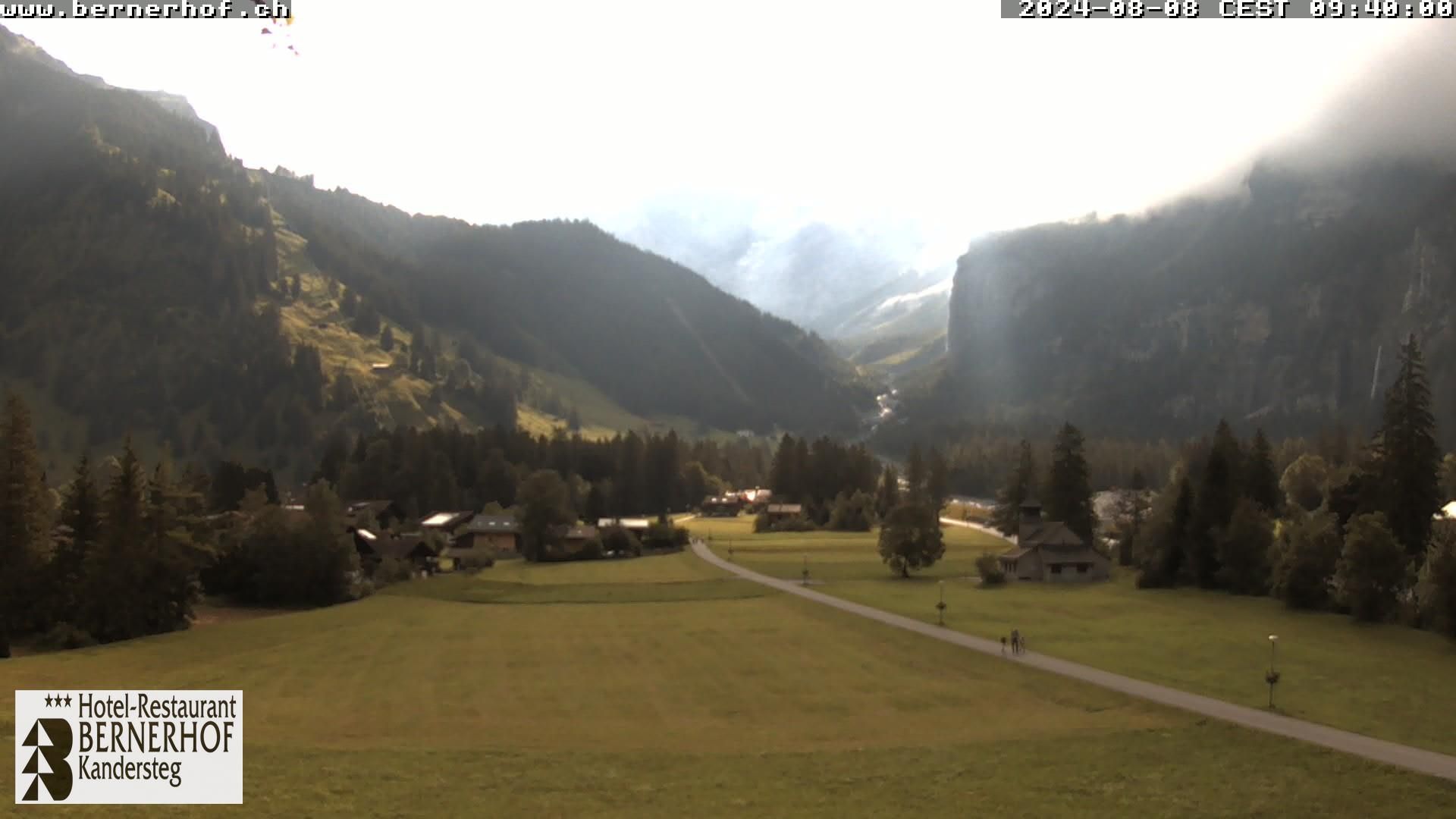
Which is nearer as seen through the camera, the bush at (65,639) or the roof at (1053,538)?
the bush at (65,639)

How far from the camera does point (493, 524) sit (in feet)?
513

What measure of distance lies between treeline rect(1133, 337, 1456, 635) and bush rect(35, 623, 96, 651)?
9292cm

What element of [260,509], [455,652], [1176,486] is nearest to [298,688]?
[455,652]

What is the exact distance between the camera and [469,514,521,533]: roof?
508ft

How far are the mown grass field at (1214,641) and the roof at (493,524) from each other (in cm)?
4808

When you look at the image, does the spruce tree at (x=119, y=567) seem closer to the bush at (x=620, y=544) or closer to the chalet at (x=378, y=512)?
the chalet at (x=378, y=512)

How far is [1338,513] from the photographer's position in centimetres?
10175

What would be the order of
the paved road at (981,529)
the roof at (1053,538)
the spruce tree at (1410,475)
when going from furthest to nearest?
the paved road at (981,529) < the roof at (1053,538) < the spruce tree at (1410,475)

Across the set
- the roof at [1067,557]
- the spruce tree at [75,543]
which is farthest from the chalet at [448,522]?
the roof at [1067,557]

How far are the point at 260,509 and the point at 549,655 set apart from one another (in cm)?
6074

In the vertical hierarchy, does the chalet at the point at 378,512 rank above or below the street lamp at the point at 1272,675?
above

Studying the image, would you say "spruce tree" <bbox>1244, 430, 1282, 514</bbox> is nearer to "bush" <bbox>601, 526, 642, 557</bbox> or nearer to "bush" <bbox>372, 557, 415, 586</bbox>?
"bush" <bbox>601, 526, 642, 557</bbox>

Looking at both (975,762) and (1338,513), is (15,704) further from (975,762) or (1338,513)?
(1338,513)

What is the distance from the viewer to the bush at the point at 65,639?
→ 79.6 m
